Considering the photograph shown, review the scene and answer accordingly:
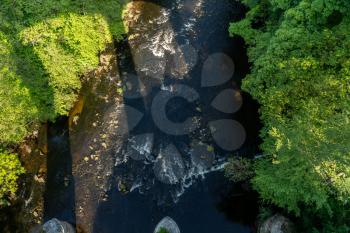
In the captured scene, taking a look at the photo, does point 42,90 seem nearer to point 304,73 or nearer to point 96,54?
point 96,54

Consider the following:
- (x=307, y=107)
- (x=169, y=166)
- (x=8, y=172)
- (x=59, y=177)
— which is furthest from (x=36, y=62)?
(x=307, y=107)

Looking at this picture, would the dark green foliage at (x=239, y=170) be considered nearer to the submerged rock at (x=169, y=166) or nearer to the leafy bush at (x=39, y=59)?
the submerged rock at (x=169, y=166)

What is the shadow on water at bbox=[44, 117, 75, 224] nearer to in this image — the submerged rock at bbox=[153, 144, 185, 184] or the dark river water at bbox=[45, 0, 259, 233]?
the dark river water at bbox=[45, 0, 259, 233]

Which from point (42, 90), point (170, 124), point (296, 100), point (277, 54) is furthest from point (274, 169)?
point (42, 90)

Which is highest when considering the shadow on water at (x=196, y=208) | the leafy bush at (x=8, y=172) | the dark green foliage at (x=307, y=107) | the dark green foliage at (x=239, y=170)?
the dark green foliage at (x=307, y=107)

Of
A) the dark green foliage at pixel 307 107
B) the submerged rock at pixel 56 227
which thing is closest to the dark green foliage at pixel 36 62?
the submerged rock at pixel 56 227

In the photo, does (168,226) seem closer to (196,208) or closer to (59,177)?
(196,208)

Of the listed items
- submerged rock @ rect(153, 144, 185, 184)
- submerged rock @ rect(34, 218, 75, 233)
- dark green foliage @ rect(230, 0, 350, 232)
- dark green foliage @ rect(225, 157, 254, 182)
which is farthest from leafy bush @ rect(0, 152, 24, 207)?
dark green foliage @ rect(230, 0, 350, 232)
